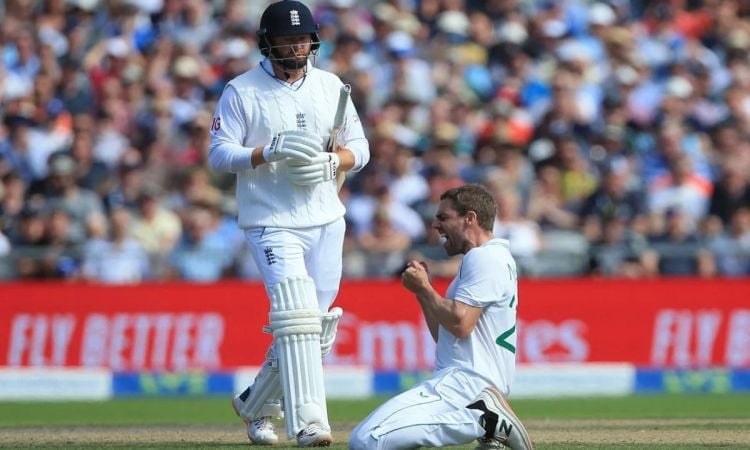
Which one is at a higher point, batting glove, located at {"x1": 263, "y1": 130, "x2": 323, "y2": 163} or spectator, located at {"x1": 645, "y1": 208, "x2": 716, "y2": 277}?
batting glove, located at {"x1": 263, "y1": 130, "x2": 323, "y2": 163}

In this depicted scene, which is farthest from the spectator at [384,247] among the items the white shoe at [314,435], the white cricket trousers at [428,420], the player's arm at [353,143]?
the white cricket trousers at [428,420]

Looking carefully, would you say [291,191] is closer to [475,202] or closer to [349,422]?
[475,202]

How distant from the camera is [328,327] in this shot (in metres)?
7.53

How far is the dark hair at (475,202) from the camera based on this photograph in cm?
651

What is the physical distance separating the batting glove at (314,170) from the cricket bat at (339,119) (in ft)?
0.55

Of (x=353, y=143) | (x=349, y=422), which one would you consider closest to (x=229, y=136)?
(x=353, y=143)

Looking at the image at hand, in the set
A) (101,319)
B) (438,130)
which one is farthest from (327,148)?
(438,130)

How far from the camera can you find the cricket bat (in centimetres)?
737

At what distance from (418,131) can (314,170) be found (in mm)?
8725

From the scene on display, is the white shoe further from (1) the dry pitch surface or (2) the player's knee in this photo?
(2) the player's knee

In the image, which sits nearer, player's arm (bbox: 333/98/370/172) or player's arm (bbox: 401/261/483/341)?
player's arm (bbox: 401/261/483/341)

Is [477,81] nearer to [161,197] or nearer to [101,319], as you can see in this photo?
[161,197]

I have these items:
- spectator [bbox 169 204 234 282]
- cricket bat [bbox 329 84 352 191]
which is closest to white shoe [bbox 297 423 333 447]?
cricket bat [bbox 329 84 352 191]

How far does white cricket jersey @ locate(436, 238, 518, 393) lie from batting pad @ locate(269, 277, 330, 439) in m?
0.85
